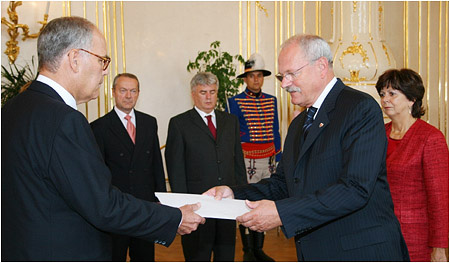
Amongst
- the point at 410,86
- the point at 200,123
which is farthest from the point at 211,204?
the point at 200,123

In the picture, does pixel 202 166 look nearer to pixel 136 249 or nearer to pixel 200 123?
pixel 200 123

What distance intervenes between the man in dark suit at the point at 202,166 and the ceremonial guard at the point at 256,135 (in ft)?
2.67

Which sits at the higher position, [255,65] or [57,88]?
[255,65]

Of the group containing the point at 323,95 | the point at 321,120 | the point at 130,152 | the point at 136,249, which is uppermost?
the point at 323,95

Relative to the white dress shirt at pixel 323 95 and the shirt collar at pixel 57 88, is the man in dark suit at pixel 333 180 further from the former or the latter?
the shirt collar at pixel 57 88

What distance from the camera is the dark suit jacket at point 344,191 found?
179 centimetres

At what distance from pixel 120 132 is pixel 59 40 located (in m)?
1.92

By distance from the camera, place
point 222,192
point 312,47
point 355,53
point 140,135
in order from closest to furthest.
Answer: point 312,47, point 222,192, point 140,135, point 355,53

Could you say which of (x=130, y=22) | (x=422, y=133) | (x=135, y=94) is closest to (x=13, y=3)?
(x=130, y=22)

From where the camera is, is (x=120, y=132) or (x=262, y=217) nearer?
(x=262, y=217)

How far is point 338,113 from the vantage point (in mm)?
1899

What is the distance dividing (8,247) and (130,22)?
475 centimetres

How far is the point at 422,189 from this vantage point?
2.49 metres

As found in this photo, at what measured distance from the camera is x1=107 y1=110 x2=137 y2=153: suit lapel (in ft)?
11.8
